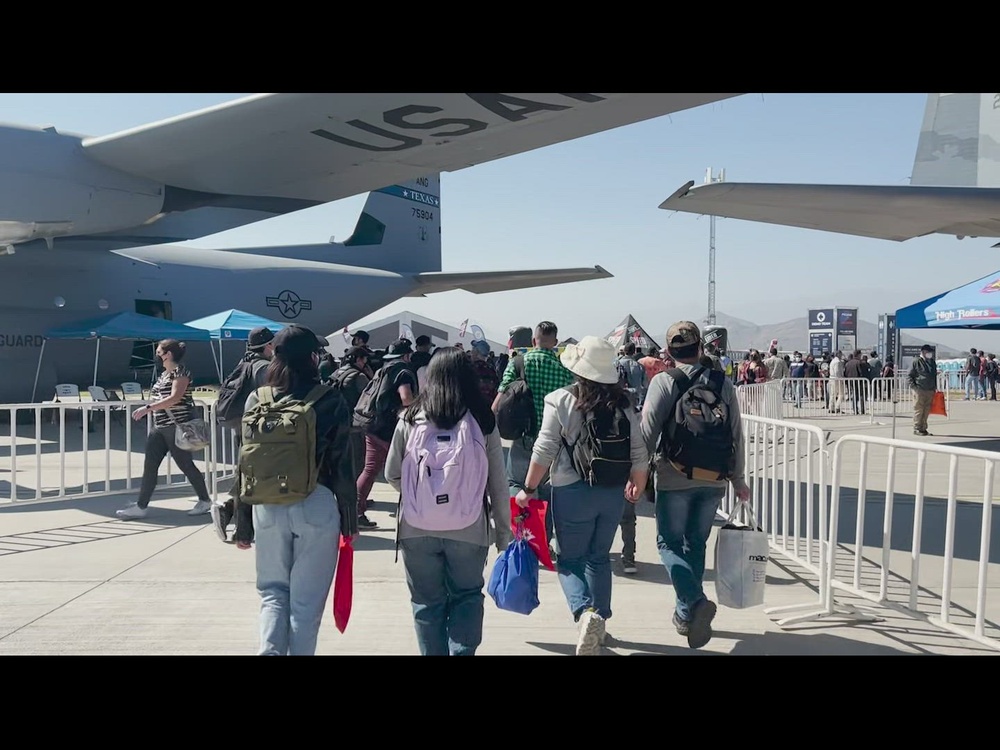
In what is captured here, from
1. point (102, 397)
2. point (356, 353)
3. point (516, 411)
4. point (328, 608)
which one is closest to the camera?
point (328, 608)

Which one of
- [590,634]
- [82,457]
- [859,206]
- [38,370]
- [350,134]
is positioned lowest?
[82,457]

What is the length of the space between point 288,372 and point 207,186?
391 inches

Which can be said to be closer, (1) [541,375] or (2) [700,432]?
(2) [700,432]

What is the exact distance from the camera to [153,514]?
7.73 m

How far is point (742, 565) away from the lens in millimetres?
4203

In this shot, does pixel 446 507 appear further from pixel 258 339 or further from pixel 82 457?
pixel 82 457

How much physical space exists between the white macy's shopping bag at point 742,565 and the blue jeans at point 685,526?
13 centimetres

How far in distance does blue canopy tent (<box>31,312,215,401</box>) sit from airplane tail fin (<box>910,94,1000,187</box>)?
15.2m

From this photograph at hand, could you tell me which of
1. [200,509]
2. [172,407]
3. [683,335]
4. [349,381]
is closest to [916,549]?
[683,335]
